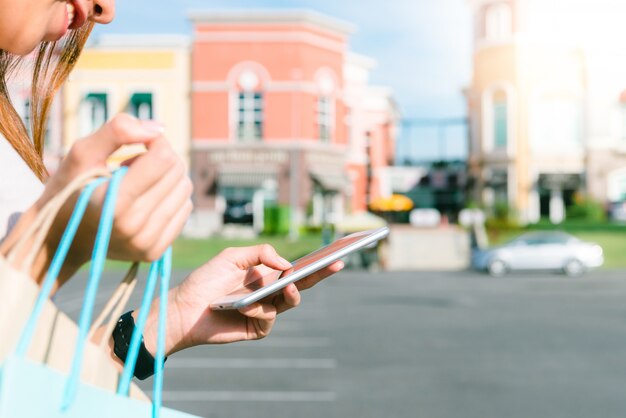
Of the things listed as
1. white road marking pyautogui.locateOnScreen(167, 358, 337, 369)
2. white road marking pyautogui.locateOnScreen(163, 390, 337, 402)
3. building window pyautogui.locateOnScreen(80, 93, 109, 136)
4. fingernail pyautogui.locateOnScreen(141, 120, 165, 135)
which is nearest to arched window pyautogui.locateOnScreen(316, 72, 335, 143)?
building window pyautogui.locateOnScreen(80, 93, 109, 136)

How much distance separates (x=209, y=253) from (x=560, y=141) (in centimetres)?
1627

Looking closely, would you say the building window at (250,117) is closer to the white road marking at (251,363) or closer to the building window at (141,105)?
the building window at (141,105)

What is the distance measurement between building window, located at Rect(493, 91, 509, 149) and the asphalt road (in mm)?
21144

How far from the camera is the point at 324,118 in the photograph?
33.0m

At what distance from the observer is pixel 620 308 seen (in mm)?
14391

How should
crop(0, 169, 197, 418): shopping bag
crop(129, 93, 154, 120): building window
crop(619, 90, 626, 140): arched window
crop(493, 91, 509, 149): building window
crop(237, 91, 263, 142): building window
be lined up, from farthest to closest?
crop(493, 91, 509, 149): building window < crop(619, 90, 626, 140): arched window < crop(129, 93, 154, 120): building window < crop(237, 91, 263, 142): building window < crop(0, 169, 197, 418): shopping bag

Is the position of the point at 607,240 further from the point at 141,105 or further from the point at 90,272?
the point at 90,272

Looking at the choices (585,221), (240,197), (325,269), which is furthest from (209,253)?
(325,269)

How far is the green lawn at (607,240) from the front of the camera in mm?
25672

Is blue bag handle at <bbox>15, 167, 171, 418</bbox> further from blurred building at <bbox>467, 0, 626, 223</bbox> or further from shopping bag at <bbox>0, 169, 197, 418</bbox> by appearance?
blurred building at <bbox>467, 0, 626, 223</bbox>

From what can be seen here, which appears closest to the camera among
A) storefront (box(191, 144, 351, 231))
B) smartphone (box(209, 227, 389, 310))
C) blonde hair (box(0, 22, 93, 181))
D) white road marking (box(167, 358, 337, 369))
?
smartphone (box(209, 227, 389, 310))

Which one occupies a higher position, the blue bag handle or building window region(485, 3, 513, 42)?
building window region(485, 3, 513, 42)

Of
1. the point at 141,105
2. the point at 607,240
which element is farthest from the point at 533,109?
the point at 141,105

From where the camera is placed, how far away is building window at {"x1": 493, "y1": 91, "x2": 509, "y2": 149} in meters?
35.9
